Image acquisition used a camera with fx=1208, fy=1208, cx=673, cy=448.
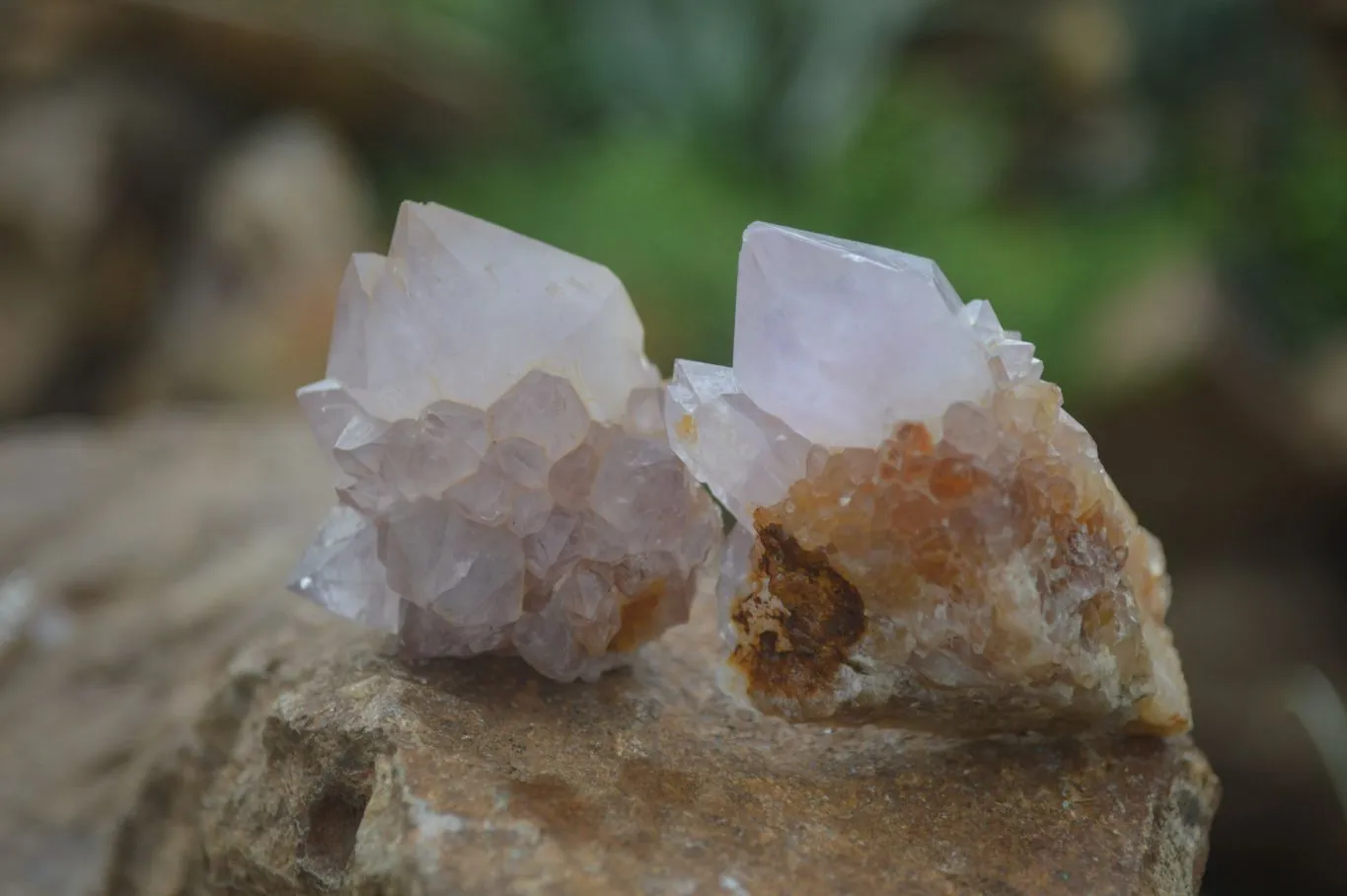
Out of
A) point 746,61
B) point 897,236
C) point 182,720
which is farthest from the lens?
point 746,61

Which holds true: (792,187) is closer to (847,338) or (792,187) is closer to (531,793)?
(847,338)

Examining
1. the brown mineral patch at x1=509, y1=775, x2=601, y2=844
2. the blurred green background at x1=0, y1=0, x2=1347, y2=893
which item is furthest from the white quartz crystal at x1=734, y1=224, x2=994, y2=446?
A: the blurred green background at x1=0, y1=0, x2=1347, y2=893

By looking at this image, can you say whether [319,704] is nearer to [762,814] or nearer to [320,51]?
[762,814]

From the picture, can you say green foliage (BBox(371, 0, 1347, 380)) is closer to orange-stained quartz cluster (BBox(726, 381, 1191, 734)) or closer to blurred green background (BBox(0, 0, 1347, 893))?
blurred green background (BBox(0, 0, 1347, 893))

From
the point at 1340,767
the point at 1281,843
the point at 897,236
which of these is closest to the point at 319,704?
the point at 1340,767

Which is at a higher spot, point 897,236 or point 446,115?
point 897,236
